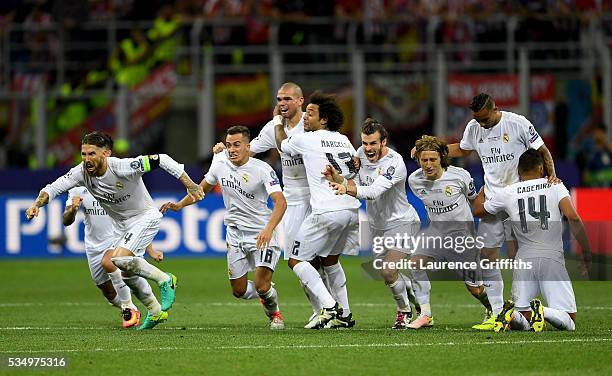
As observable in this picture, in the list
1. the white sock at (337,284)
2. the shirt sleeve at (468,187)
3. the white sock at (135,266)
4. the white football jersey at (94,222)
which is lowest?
the white sock at (337,284)

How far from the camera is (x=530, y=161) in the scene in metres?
11.3

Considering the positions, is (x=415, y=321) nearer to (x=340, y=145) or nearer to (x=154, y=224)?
(x=340, y=145)

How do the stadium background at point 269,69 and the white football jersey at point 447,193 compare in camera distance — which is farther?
the stadium background at point 269,69

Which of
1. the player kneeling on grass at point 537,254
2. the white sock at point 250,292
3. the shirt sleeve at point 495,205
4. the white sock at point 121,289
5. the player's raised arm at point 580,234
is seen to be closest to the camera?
the player's raised arm at point 580,234

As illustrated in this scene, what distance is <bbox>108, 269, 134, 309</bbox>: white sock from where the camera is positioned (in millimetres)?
12797

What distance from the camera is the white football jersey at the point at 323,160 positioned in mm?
11734

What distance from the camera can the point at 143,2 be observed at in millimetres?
25953

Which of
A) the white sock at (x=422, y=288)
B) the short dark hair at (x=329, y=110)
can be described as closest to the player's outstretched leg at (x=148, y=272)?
the short dark hair at (x=329, y=110)

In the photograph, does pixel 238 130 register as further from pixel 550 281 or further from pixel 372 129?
pixel 550 281

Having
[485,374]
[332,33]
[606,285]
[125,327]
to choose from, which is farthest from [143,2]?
[485,374]

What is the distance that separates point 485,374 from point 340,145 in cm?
366

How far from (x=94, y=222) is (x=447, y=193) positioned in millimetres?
3956

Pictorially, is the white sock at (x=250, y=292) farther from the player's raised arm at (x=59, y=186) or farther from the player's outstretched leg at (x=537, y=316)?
the player's outstretched leg at (x=537, y=316)

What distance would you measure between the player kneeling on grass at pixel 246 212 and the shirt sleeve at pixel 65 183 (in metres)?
0.89
